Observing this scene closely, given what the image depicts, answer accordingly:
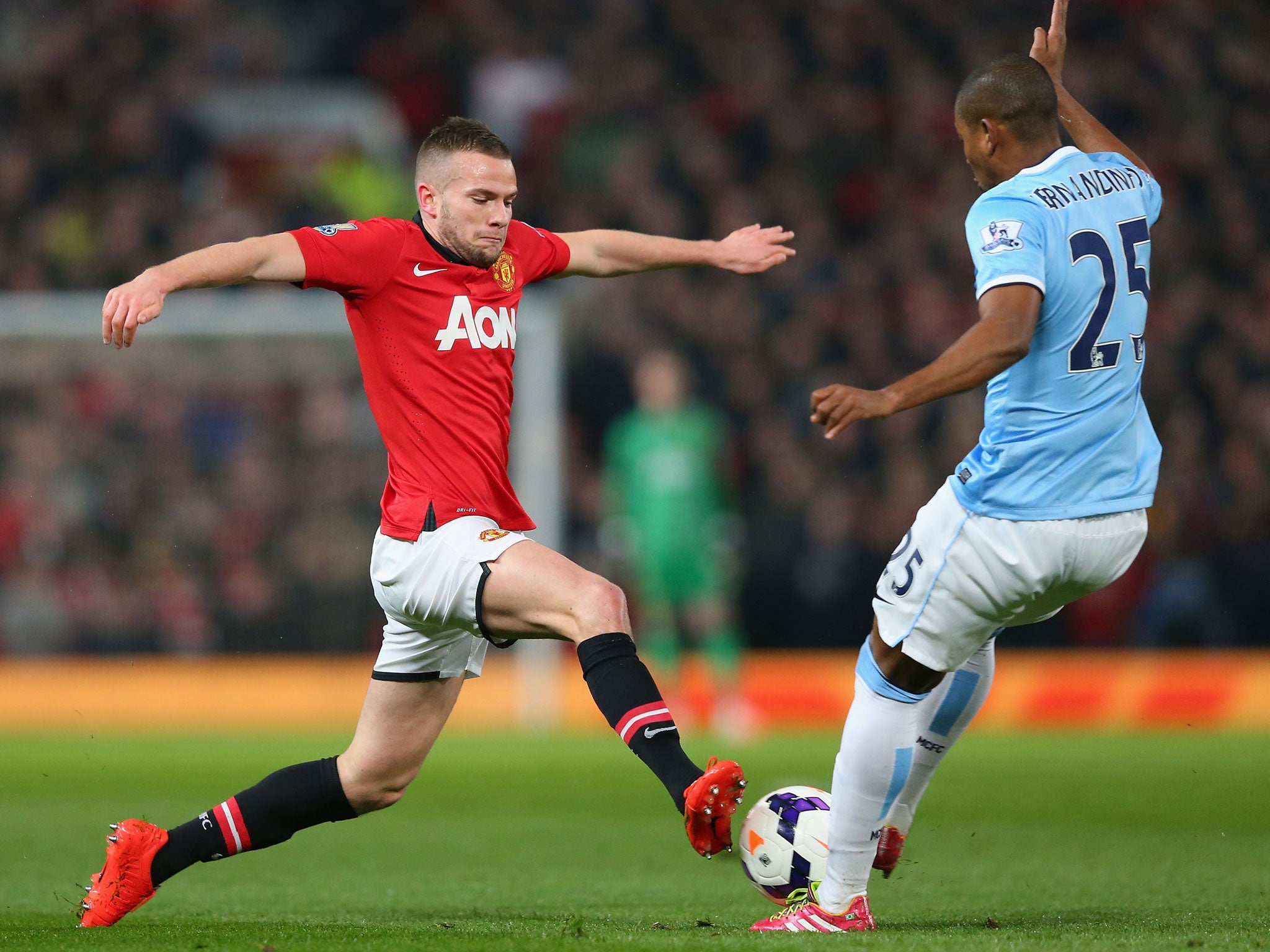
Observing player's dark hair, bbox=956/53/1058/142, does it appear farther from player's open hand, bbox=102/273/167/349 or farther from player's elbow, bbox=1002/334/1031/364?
player's open hand, bbox=102/273/167/349

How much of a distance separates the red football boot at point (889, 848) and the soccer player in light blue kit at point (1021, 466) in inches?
14.2

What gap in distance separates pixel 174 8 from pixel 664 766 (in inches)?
640

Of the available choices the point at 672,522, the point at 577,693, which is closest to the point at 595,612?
the point at 672,522

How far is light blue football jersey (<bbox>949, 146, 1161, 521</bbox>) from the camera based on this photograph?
159 inches

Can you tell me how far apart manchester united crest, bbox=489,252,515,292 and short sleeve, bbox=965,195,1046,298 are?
1450 mm

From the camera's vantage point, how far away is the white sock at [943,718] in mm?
4602

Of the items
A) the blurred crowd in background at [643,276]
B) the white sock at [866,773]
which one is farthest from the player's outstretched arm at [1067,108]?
the blurred crowd in background at [643,276]

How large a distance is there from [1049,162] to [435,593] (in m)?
1.98

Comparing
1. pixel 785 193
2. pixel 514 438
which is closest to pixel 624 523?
pixel 514 438

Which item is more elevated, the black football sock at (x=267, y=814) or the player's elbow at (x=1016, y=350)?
the player's elbow at (x=1016, y=350)

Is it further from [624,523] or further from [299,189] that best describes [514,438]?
[299,189]

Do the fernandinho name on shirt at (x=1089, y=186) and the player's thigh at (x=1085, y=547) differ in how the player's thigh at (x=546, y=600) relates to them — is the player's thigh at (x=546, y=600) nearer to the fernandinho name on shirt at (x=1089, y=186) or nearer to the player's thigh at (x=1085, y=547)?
the player's thigh at (x=1085, y=547)

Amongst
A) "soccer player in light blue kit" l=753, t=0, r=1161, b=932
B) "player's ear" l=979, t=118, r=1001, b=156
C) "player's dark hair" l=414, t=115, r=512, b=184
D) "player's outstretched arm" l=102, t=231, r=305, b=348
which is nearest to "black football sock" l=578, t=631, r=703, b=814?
"soccer player in light blue kit" l=753, t=0, r=1161, b=932

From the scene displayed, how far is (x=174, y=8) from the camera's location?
59.7 feet
